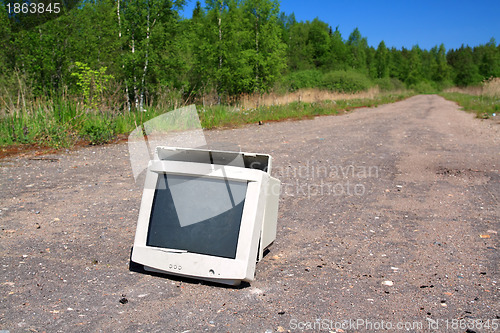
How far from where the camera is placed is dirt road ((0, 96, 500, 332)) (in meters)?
2.21

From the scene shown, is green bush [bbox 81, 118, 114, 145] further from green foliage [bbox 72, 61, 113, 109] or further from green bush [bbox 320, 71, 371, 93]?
green bush [bbox 320, 71, 371, 93]

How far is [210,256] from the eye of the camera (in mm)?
2576

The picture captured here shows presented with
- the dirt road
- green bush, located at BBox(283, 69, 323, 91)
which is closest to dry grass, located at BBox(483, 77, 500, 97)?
green bush, located at BBox(283, 69, 323, 91)

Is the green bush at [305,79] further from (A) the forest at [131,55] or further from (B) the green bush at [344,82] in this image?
(A) the forest at [131,55]

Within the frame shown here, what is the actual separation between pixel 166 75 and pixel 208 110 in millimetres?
5414

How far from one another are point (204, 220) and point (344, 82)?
3868 cm

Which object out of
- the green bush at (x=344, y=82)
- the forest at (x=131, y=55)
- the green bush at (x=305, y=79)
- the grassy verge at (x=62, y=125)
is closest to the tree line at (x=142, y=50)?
the forest at (x=131, y=55)

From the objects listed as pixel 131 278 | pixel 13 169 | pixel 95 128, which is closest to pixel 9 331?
pixel 131 278

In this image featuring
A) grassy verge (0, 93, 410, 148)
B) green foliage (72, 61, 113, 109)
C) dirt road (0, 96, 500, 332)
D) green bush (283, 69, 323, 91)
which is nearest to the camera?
dirt road (0, 96, 500, 332)

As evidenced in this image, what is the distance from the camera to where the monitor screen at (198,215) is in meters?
2.62

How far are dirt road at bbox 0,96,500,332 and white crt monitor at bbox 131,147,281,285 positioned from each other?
0.15m

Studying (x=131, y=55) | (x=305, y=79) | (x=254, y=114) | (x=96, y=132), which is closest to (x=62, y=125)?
(x=96, y=132)

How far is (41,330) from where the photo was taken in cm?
203

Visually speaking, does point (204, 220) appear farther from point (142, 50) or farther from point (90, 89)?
point (142, 50)
